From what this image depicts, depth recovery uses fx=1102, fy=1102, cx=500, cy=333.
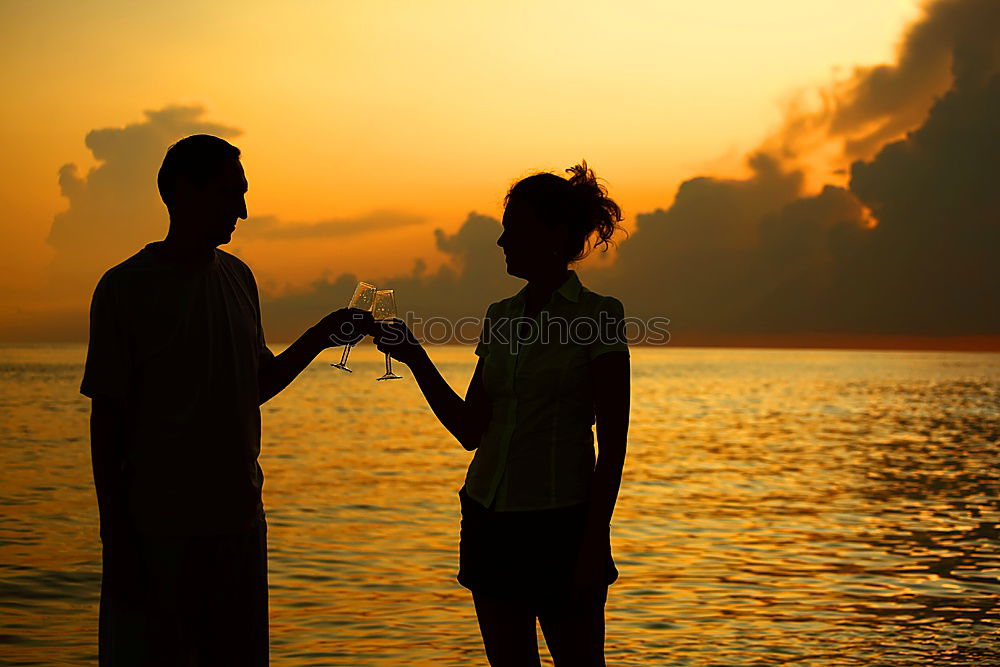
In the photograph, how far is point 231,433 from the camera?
3469 millimetres

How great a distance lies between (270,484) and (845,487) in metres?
10.8

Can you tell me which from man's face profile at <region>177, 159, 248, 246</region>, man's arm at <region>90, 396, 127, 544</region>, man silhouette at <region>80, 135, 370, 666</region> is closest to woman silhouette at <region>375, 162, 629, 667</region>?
man silhouette at <region>80, 135, 370, 666</region>

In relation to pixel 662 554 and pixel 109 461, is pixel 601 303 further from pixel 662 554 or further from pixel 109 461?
pixel 662 554

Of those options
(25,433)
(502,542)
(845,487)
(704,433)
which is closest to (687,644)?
(502,542)

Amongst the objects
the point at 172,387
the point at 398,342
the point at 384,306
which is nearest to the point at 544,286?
the point at 398,342

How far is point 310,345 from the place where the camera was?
161 inches

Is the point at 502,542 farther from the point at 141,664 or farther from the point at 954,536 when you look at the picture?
the point at 954,536

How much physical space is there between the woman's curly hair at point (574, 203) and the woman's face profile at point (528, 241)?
25 mm

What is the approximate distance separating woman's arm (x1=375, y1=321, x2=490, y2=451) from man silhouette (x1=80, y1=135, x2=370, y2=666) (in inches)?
24.6

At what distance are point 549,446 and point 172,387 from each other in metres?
1.19

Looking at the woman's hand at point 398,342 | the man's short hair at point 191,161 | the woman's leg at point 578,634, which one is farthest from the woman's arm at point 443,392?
the man's short hair at point 191,161

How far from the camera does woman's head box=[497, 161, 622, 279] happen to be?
361 cm

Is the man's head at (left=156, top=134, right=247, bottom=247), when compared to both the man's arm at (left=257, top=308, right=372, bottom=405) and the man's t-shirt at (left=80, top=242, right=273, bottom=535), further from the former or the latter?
the man's arm at (left=257, top=308, right=372, bottom=405)

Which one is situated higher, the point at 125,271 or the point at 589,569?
the point at 125,271
